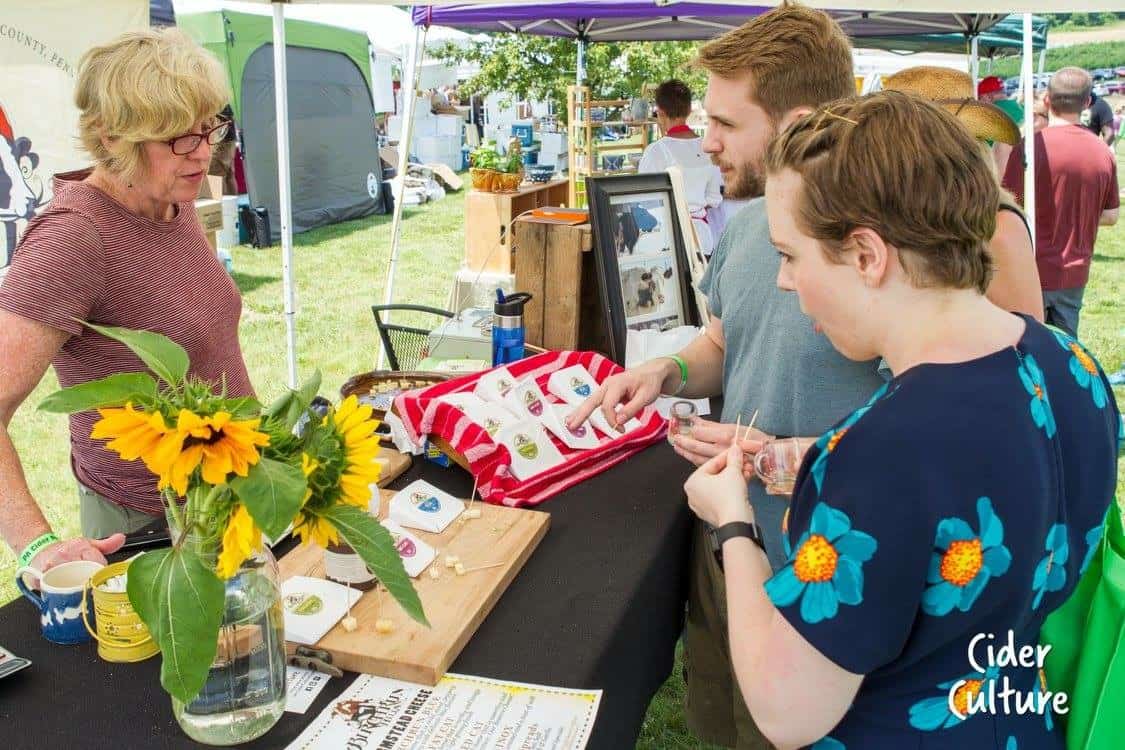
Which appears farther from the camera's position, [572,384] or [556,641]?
[572,384]

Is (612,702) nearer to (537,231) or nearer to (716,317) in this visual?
(716,317)

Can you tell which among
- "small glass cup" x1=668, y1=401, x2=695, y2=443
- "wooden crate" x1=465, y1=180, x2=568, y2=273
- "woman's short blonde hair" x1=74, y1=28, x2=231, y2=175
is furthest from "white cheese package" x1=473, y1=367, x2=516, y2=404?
"wooden crate" x1=465, y1=180, x2=568, y2=273

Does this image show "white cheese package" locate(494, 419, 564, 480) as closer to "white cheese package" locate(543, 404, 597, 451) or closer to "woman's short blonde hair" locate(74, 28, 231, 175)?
"white cheese package" locate(543, 404, 597, 451)

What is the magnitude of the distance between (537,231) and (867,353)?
1658 mm

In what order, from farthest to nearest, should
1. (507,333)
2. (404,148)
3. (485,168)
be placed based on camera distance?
1. (485,168)
2. (404,148)
3. (507,333)

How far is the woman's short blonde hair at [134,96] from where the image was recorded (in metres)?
1.65

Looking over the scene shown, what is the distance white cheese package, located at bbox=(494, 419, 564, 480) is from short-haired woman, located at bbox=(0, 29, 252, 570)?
63cm

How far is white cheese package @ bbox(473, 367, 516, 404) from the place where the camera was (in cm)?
189

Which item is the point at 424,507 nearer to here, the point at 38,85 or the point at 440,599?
the point at 440,599

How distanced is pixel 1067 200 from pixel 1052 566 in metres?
4.93

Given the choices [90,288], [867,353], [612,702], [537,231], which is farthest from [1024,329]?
[537,231]

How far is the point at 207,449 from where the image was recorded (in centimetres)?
83

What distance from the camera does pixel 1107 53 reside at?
39438 mm

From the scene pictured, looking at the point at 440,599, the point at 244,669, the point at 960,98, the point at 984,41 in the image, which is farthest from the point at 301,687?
the point at 984,41
